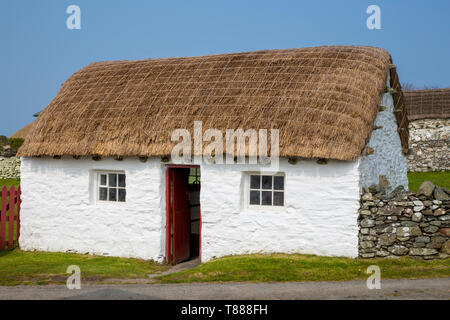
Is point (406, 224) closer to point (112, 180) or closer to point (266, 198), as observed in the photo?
point (266, 198)

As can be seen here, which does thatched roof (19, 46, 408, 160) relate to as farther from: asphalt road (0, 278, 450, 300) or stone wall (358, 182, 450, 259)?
asphalt road (0, 278, 450, 300)

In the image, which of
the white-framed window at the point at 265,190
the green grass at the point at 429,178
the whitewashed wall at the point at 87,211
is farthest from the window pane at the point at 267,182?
the green grass at the point at 429,178

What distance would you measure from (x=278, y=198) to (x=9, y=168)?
19.2 meters

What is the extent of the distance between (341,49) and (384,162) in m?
3.04

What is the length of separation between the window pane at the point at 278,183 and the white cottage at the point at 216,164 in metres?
0.02

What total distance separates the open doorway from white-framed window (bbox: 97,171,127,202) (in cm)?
130

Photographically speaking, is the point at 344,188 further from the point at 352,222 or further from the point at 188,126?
the point at 188,126

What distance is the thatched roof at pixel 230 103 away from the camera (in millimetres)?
10703

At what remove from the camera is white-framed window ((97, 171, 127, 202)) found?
12.5m

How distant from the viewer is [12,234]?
13.6 metres

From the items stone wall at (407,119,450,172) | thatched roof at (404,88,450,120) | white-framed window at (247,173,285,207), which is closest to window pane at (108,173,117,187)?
white-framed window at (247,173,285,207)

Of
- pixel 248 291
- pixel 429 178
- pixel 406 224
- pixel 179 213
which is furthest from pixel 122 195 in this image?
pixel 429 178

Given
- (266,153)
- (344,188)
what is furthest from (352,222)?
(266,153)
